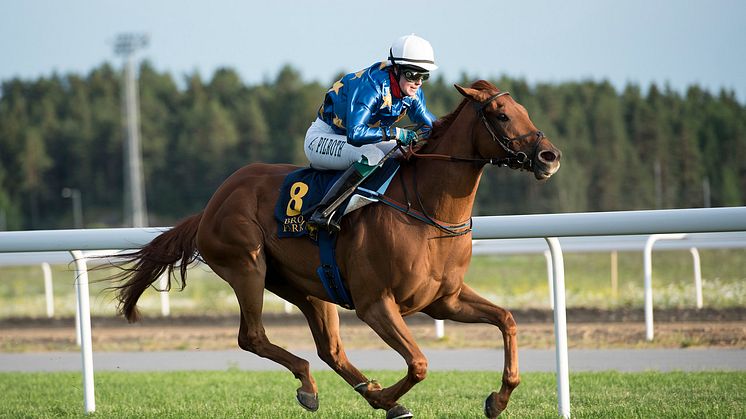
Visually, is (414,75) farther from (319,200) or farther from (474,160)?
(319,200)

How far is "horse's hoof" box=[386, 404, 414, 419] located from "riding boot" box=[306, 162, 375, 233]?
3.07 ft

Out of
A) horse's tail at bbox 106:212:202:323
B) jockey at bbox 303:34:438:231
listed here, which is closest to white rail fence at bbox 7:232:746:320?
horse's tail at bbox 106:212:202:323

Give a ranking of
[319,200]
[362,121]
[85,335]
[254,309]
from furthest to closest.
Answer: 1. [85,335]
2. [254,309]
3. [319,200]
4. [362,121]

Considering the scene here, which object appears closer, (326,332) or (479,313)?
(479,313)

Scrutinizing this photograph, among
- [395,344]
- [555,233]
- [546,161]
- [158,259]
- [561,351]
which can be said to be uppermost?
[546,161]

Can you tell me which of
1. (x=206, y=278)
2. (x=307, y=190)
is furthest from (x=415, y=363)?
(x=206, y=278)

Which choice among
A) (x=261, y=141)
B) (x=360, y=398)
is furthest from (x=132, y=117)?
(x=360, y=398)

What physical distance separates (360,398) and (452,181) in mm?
2129

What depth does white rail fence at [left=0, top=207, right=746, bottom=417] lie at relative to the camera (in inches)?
196

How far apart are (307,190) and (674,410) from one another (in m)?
2.22

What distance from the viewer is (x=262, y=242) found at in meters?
5.66

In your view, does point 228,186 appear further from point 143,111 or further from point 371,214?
point 143,111

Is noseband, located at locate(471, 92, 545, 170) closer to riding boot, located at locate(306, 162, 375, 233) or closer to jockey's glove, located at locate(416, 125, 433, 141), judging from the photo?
jockey's glove, located at locate(416, 125, 433, 141)

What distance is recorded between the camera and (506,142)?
480 cm
